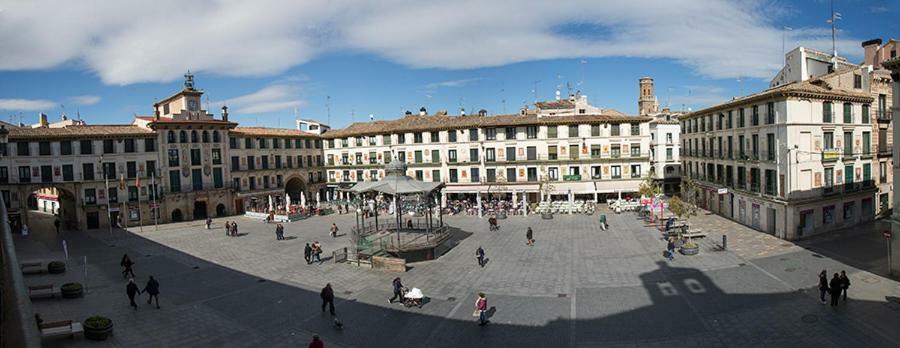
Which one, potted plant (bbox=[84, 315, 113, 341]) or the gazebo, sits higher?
the gazebo

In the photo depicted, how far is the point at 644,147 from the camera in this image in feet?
168

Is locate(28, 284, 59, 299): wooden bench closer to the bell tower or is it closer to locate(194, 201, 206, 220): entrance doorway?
locate(194, 201, 206, 220): entrance doorway

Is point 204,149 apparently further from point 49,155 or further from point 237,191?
point 49,155

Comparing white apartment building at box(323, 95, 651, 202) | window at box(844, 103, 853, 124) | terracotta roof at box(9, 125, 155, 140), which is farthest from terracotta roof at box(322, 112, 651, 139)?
terracotta roof at box(9, 125, 155, 140)

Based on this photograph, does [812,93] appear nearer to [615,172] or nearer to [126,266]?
[615,172]

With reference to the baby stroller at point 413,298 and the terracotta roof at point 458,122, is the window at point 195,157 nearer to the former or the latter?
A: the terracotta roof at point 458,122

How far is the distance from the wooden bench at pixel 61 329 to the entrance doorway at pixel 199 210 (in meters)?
37.9

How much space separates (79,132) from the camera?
45.8 metres

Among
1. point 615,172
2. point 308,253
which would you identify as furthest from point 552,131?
point 308,253

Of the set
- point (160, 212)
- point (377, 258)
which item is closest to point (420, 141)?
point (160, 212)

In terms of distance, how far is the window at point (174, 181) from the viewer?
50.1 meters

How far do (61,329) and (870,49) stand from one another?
5526 centimetres

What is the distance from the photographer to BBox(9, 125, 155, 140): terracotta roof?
143ft

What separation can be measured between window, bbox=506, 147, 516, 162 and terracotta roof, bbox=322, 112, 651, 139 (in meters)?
2.64
